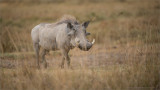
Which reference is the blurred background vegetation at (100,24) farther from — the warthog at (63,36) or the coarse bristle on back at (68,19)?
the coarse bristle on back at (68,19)

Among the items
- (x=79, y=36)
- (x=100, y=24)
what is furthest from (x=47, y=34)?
(x=100, y=24)

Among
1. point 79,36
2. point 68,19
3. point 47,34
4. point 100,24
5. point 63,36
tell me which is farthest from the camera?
point 100,24

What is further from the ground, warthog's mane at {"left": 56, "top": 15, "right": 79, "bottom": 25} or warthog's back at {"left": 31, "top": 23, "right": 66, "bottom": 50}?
warthog's mane at {"left": 56, "top": 15, "right": 79, "bottom": 25}

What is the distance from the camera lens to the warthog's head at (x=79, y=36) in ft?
22.1

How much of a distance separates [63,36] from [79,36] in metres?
0.67

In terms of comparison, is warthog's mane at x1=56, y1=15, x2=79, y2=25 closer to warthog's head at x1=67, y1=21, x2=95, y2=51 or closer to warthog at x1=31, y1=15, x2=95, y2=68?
warthog at x1=31, y1=15, x2=95, y2=68

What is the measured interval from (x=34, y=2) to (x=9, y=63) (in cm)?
2520

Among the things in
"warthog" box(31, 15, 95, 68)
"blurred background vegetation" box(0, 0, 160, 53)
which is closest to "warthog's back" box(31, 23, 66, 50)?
"warthog" box(31, 15, 95, 68)

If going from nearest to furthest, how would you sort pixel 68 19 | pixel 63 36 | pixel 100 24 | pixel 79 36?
pixel 79 36
pixel 63 36
pixel 68 19
pixel 100 24

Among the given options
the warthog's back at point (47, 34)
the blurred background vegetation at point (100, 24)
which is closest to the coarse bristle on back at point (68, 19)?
the warthog's back at point (47, 34)

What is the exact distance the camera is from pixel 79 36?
6.99 meters

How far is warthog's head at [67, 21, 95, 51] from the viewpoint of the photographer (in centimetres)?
674

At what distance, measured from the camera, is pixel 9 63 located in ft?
29.3

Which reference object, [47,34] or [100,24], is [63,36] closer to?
[47,34]
